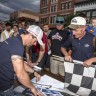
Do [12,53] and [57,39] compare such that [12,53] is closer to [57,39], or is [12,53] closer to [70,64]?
[70,64]

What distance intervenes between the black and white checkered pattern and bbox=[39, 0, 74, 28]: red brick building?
4125 centimetres

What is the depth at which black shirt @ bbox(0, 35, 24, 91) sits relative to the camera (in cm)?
248

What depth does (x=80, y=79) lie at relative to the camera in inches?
126

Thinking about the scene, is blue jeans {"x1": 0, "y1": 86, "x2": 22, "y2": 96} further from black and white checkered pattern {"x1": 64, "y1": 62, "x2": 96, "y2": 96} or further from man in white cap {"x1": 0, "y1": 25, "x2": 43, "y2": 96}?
black and white checkered pattern {"x1": 64, "y1": 62, "x2": 96, "y2": 96}

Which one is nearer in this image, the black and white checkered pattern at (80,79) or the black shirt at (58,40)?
the black and white checkered pattern at (80,79)

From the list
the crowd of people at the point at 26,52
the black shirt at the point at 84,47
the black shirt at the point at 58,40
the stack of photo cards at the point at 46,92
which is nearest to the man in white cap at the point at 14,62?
the crowd of people at the point at 26,52

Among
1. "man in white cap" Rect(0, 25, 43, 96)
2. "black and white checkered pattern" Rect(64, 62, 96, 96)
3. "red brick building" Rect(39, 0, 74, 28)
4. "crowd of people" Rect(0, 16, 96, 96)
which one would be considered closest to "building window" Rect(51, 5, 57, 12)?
"red brick building" Rect(39, 0, 74, 28)

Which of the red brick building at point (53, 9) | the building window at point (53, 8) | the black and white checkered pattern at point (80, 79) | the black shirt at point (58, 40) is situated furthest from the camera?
the building window at point (53, 8)

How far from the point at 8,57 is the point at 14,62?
0.10 meters

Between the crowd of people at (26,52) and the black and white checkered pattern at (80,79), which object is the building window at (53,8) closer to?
the crowd of people at (26,52)

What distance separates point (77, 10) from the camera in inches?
1646

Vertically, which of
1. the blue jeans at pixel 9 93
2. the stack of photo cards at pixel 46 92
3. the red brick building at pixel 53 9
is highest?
the red brick building at pixel 53 9

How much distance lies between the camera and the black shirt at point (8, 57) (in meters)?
2.48

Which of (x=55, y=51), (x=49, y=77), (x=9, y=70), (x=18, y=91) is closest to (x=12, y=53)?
(x=9, y=70)
